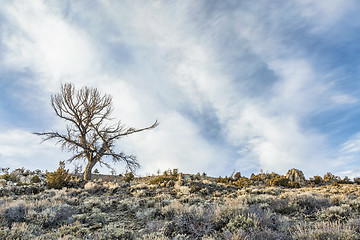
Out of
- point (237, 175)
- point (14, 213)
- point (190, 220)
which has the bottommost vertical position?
point (190, 220)

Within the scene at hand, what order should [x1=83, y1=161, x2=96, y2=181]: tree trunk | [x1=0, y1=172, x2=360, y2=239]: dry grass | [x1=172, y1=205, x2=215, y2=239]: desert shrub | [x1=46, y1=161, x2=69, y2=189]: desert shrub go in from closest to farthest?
[x1=0, y1=172, x2=360, y2=239]: dry grass → [x1=172, y1=205, x2=215, y2=239]: desert shrub → [x1=46, y1=161, x2=69, y2=189]: desert shrub → [x1=83, y1=161, x2=96, y2=181]: tree trunk

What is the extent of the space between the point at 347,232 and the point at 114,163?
78.3ft

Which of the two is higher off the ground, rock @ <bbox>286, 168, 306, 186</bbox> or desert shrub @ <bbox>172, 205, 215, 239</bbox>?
rock @ <bbox>286, 168, 306, 186</bbox>

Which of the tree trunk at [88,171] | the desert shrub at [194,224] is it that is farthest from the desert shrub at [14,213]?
the tree trunk at [88,171]

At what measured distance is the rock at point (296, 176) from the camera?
28269 millimetres

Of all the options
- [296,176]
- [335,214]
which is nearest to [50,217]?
[335,214]

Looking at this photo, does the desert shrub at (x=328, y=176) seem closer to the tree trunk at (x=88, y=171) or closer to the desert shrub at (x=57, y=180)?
the tree trunk at (x=88, y=171)

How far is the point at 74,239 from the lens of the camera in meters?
5.86

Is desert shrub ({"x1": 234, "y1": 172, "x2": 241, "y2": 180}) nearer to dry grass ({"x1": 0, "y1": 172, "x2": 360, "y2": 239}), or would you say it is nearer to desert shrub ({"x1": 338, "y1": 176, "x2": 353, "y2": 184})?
desert shrub ({"x1": 338, "y1": 176, "x2": 353, "y2": 184})

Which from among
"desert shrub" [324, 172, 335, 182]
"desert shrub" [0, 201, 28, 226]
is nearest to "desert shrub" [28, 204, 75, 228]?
"desert shrub" [0, 201, 28, 226]

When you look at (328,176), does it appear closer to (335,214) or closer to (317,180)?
(317,180)

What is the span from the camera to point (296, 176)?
28.8m

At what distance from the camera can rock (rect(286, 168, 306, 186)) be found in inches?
1113

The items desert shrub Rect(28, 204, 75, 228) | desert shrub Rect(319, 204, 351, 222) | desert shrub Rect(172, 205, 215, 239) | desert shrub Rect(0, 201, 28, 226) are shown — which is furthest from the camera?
desert shrub Rect(0, 201, 28, 226)
